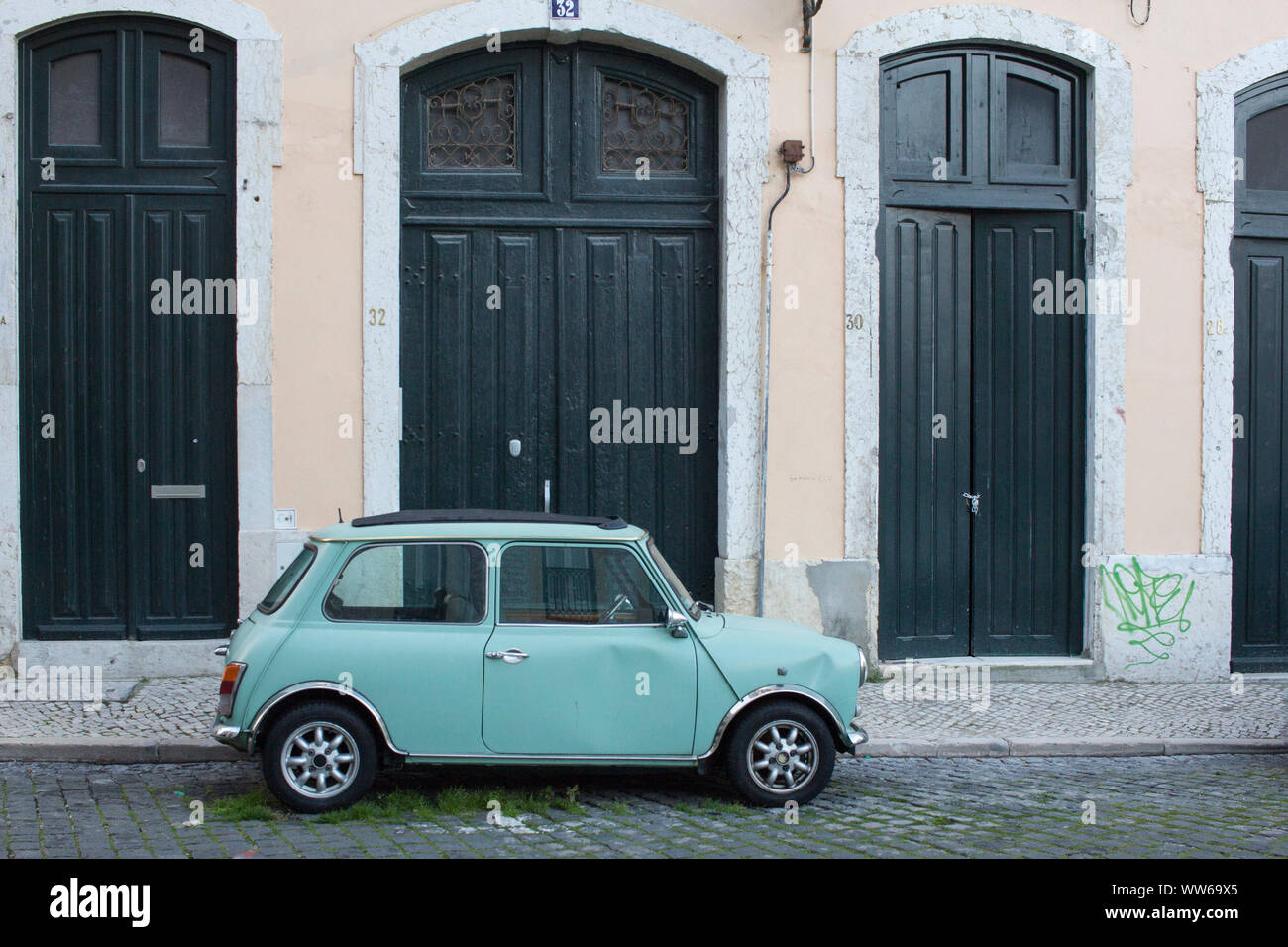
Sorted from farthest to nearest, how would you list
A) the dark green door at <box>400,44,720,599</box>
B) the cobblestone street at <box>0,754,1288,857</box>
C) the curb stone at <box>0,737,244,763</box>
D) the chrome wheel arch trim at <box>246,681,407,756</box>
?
the dark green door at <box>400,44,720,599</box> → the curb stone at <box>0,737,244,763</box> → the chrome wheel arch trim at <box>246,681,407,756</box> → the cobblestone street at <box>0,754,1288,857</box>

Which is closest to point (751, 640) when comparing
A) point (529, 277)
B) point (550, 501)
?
point (550, 501)

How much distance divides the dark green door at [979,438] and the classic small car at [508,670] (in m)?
4.13

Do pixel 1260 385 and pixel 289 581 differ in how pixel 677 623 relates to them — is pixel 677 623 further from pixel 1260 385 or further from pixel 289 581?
pixel 1260 385

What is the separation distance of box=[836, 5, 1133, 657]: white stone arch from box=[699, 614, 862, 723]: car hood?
3.69 metres

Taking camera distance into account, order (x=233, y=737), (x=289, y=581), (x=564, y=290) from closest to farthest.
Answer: (x=233, y=737) < (x=289, y=581) < (x=564, y=290)

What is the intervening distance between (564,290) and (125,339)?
3356 mm

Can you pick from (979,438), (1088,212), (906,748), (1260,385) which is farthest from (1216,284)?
(906,748)

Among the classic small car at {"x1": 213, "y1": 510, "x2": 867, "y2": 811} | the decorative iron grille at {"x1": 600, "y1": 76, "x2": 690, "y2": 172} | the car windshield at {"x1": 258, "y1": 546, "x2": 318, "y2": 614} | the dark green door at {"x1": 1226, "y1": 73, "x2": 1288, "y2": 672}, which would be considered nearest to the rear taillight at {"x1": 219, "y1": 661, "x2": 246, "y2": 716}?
the classic small car at {"x1": 213, "y1": 510, "x2": 867, "y2": 811}

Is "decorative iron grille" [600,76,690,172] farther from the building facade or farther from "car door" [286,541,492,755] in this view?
"car door" [286,541,492,755]

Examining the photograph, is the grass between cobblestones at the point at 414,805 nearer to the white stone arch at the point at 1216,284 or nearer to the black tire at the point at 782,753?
the black tire at the point at 782,753

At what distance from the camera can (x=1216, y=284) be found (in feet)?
34.4

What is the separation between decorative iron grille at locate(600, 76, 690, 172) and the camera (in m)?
10.3

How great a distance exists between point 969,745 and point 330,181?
20.2 ft

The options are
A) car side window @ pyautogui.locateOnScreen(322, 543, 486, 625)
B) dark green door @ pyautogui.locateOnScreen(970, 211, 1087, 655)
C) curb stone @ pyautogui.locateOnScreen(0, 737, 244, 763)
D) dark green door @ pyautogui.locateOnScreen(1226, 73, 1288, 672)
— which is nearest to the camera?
car side window @ pyautogui.locateOnScreen(322, 543, 486, 625)
